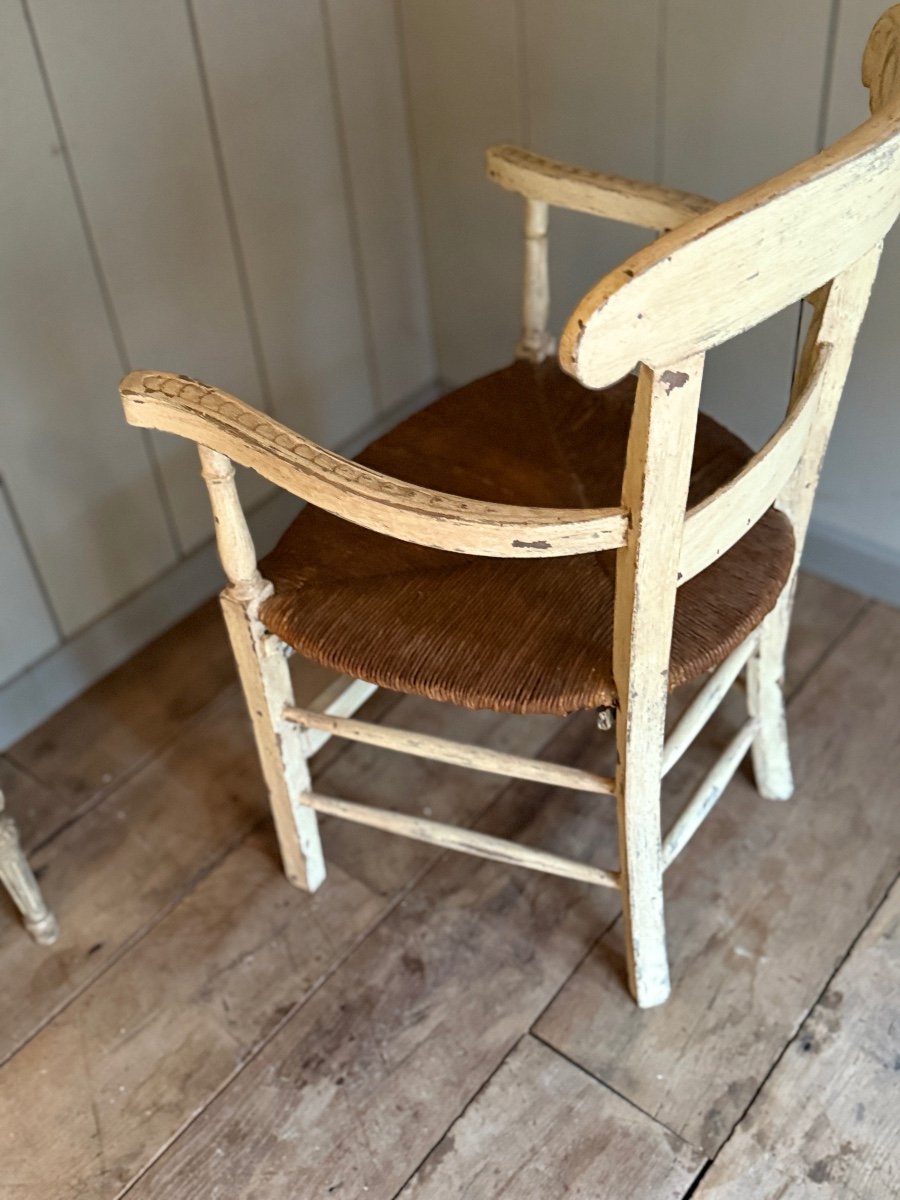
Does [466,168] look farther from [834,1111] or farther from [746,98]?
[834,1111]

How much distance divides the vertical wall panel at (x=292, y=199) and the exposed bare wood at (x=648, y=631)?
90cm

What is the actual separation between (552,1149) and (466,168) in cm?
128

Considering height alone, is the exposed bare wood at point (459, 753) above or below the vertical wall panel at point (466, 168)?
below

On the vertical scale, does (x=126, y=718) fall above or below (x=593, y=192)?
below

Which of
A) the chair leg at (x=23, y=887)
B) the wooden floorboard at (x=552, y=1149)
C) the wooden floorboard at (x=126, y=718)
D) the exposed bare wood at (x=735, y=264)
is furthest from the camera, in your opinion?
the wooden floorboard at (x=126, y=718)

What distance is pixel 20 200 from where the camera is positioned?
4.01 ft

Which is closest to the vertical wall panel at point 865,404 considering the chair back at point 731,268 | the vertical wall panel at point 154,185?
the chair back at point 731,268

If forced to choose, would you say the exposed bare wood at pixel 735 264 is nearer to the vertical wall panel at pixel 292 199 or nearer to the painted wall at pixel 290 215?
the painted wall at pixel 290 215

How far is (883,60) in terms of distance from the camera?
0.83 metres

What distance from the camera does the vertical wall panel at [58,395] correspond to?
3.96 feet

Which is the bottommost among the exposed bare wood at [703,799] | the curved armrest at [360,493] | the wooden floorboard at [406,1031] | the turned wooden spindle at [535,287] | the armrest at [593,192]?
the wooden floorboard at [406,1031]

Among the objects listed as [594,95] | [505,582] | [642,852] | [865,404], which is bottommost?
[642,852]

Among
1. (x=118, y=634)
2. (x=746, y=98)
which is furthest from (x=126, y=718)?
(x=746, y=98)

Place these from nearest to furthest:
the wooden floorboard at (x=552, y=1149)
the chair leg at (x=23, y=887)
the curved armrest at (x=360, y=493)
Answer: the curved armrest at (x=360, y=493)
the wooden floorboard at (x=552, y=1149)
the chair leg at (x=23, y=887)
